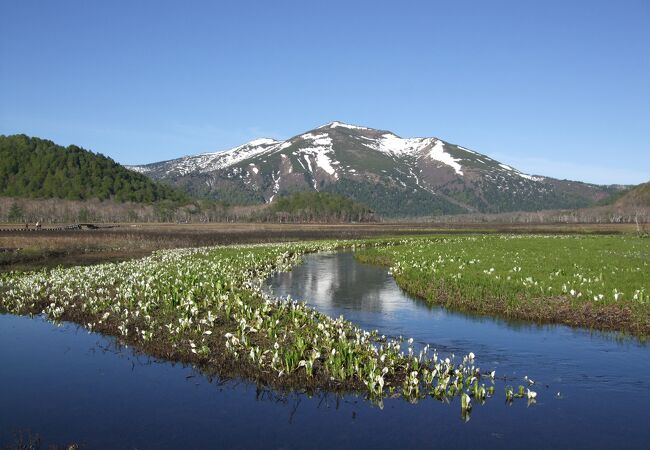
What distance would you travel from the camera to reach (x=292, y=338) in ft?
58.0

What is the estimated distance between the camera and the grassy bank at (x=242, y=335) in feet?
46.9

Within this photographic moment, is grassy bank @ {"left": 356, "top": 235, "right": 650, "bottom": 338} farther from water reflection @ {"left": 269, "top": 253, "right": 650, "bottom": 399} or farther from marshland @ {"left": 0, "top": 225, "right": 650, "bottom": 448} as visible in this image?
water reflection @ {"left": 269, "top": 253, "right": 650, "bottom": 399}

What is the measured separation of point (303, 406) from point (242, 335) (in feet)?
15.2

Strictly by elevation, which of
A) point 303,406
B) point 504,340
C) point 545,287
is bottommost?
point 303,406

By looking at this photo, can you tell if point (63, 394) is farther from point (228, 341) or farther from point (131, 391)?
point (228, 341)

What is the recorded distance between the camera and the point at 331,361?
14805 millimetres

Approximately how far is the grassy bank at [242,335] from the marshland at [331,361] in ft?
0.24

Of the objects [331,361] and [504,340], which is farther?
[504,340]

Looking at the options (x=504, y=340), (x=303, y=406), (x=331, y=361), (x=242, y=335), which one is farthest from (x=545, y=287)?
(x=303, y=406)

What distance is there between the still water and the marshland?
0.18ft

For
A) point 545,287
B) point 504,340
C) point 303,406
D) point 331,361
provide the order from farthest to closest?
point 545,287
point 504,340
point 331,361
point 303,406

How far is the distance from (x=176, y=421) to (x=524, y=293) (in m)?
18.2

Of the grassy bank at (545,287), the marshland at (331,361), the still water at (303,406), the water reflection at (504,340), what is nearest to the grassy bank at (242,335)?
the marshland at (331,361)

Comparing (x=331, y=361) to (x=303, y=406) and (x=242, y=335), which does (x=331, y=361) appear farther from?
(x=242, y=335)
